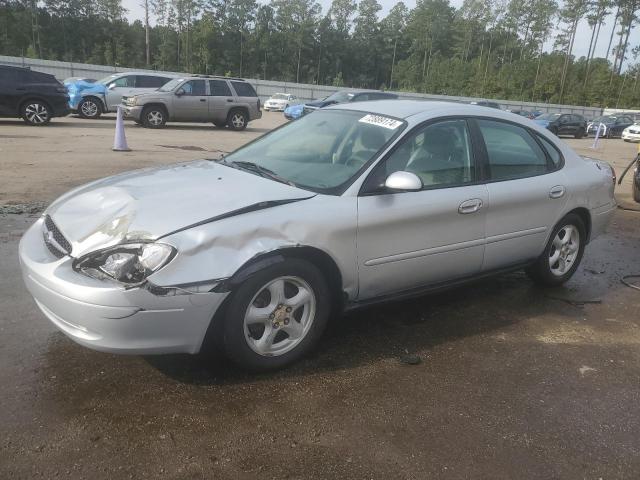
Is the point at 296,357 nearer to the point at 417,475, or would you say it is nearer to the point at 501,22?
the point at 417,475

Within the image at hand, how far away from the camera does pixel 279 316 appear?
9.95ft

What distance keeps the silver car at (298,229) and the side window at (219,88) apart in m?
14.6

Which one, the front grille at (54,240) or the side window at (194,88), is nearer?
the front grille at (54,240)

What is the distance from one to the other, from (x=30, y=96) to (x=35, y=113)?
56cm

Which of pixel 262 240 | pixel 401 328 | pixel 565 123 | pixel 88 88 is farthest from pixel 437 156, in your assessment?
pixel 565 123

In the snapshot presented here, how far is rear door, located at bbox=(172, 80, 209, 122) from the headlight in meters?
15.7

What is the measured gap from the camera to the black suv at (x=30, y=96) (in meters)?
14.0

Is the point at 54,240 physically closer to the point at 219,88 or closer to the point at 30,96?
the point at 30,96

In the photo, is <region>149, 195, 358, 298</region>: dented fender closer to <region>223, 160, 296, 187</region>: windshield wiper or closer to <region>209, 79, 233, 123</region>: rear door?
<region>223, 160, 296, 187</region>: windshield wiper

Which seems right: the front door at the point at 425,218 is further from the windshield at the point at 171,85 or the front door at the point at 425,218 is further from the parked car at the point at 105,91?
the parked car at the point at 105,91

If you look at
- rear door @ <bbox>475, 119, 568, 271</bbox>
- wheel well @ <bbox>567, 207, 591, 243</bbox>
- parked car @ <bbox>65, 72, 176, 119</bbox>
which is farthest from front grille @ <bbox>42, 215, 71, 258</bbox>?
parked car @ <bbox>65, 72, 176, 119</bbox>

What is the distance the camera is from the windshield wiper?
3383mm

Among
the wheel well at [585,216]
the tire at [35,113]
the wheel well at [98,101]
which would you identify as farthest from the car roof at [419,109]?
the wheel well at [98,101]

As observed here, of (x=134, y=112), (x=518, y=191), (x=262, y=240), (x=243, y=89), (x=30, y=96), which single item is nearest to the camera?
(x=262, y=240)
